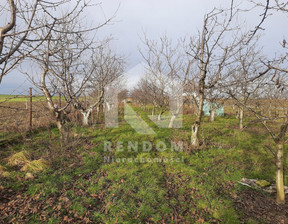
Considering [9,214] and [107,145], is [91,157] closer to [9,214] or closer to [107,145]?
[107,145]

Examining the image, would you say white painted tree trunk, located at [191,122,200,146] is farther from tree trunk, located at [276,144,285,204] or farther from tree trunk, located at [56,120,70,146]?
tree trunk, located at [56,120,70,146]

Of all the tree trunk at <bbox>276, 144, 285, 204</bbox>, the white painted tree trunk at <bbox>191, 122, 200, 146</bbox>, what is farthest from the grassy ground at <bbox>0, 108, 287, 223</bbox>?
the tree trunk at <bbox>276, 144, 285, 204</bbox>

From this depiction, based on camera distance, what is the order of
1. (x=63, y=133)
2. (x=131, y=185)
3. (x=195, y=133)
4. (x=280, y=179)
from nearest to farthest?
(x=280, y=179) < (x=131, y=185) < (x=63, y=133) < (x=195, y=133)

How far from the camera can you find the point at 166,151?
6.79 m

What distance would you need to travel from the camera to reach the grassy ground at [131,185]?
332 cm

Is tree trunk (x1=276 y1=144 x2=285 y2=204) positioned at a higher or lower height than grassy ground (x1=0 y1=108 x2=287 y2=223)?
higher

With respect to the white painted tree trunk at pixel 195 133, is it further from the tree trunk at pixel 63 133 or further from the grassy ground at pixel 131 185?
the tree trunk at pixel 63 133

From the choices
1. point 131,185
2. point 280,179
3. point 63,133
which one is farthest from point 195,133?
point 63,133

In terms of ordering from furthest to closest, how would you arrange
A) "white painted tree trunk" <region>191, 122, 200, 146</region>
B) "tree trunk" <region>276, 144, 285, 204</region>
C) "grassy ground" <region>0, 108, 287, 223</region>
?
"white painted tree trunk" <region>191, 122, 200, 146</region>, "tree trunk" <region>276, 144, 285, 204</region>, "grassy ground" <region>0, 108, 287, 223</region>

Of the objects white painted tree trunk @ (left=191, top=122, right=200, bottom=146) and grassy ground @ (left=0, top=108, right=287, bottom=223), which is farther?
white painted tree trunk @ (left=191, top=122, right=200, bottom=146)

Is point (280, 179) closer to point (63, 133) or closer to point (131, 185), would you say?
point (131, 185)

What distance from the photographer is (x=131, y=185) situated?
4363 mm

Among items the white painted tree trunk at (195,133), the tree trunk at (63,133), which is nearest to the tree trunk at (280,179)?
the white painted tree trunk at (195,133)

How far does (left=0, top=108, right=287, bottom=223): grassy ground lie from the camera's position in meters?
3.32
